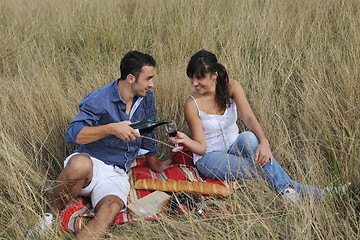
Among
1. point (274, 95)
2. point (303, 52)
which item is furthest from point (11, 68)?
point (303, 52)

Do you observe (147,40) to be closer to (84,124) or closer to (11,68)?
(11,68)

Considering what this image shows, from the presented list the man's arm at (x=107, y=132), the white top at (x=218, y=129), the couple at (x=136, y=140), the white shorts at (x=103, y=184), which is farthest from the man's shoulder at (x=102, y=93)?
the white top at (x=218, y=129)

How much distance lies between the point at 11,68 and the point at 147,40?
2.04 m

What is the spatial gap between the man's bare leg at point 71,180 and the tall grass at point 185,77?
5.4 inches

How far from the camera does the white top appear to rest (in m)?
3.72

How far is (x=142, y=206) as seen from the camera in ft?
10.3

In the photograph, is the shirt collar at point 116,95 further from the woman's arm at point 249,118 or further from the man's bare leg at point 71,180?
the woman's arm at point 249,118

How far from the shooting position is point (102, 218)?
9.27 ft

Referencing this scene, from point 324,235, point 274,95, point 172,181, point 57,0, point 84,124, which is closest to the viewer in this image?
point 324,235

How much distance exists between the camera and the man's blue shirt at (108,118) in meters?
3.15

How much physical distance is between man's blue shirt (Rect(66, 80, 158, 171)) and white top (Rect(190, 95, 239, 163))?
24.6 inches

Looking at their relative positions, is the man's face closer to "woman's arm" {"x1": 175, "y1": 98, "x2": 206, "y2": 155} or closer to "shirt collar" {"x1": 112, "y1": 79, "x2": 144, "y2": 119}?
"shirt collar" {"x1": 112, "y1": 79, "x2": 144, "y2": 119}

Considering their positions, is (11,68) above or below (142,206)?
above

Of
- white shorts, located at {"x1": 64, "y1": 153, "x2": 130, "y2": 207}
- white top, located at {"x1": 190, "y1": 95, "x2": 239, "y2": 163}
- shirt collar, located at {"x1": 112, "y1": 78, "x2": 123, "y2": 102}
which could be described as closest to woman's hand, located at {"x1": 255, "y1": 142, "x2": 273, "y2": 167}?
white top, located at {"x1": 190, "y1": 95, "x2": 239, "y2": 163}
